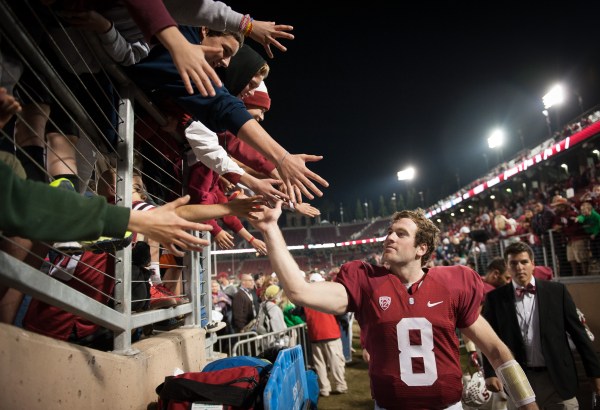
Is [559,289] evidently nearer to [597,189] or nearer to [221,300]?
[221,300]

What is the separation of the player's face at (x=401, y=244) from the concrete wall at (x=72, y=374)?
5.34 ft

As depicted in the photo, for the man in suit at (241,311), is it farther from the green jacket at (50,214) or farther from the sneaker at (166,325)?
the green jacket at (50,214)

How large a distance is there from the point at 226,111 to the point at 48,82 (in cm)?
82

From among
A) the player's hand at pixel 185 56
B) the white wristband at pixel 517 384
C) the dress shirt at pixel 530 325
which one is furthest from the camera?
the dress shirt at pixel 530 325

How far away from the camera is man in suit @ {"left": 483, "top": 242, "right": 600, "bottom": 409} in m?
3.77

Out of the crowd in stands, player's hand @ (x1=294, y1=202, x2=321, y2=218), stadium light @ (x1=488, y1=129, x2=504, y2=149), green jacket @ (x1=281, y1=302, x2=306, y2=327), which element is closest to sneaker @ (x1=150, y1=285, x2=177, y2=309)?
the crowd in stands

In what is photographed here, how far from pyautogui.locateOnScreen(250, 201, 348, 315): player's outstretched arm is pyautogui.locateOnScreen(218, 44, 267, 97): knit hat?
83 centimetres

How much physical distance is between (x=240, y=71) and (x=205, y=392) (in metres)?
1.87

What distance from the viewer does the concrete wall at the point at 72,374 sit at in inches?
50.1

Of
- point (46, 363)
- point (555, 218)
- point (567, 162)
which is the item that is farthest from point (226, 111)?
point (567, 162)

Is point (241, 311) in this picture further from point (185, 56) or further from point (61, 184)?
point (185, 56)

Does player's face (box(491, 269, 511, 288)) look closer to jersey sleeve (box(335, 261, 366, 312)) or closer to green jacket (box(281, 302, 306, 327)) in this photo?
jersey sleeve (box(335, 261, 366, 312))

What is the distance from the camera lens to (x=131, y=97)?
238cm

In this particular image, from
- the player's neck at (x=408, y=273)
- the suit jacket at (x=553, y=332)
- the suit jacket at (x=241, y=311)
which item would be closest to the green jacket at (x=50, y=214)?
the player's neck at (x=408, y=273)
